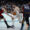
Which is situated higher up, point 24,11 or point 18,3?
point 18,3

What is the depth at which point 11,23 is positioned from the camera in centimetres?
244

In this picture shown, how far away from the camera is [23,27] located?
2.44m

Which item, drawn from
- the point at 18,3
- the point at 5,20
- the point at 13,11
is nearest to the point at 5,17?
the point at 5,20

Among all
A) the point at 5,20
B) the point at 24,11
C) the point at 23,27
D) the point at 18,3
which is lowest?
the point at 23,27

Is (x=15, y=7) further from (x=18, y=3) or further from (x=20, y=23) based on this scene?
(x=20, y=23)

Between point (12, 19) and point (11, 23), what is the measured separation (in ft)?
0.33

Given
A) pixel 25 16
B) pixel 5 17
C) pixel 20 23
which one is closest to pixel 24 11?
pixel 25 16

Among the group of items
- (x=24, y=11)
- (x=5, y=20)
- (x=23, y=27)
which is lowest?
(x=23, y=27)

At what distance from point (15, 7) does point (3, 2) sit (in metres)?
0.31

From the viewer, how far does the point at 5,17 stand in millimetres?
2447

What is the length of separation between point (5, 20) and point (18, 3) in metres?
0.51

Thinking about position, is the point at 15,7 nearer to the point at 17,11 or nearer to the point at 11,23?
the point at 17,11

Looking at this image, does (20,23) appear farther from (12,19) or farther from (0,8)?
(0,8)

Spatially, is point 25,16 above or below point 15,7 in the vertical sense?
below
